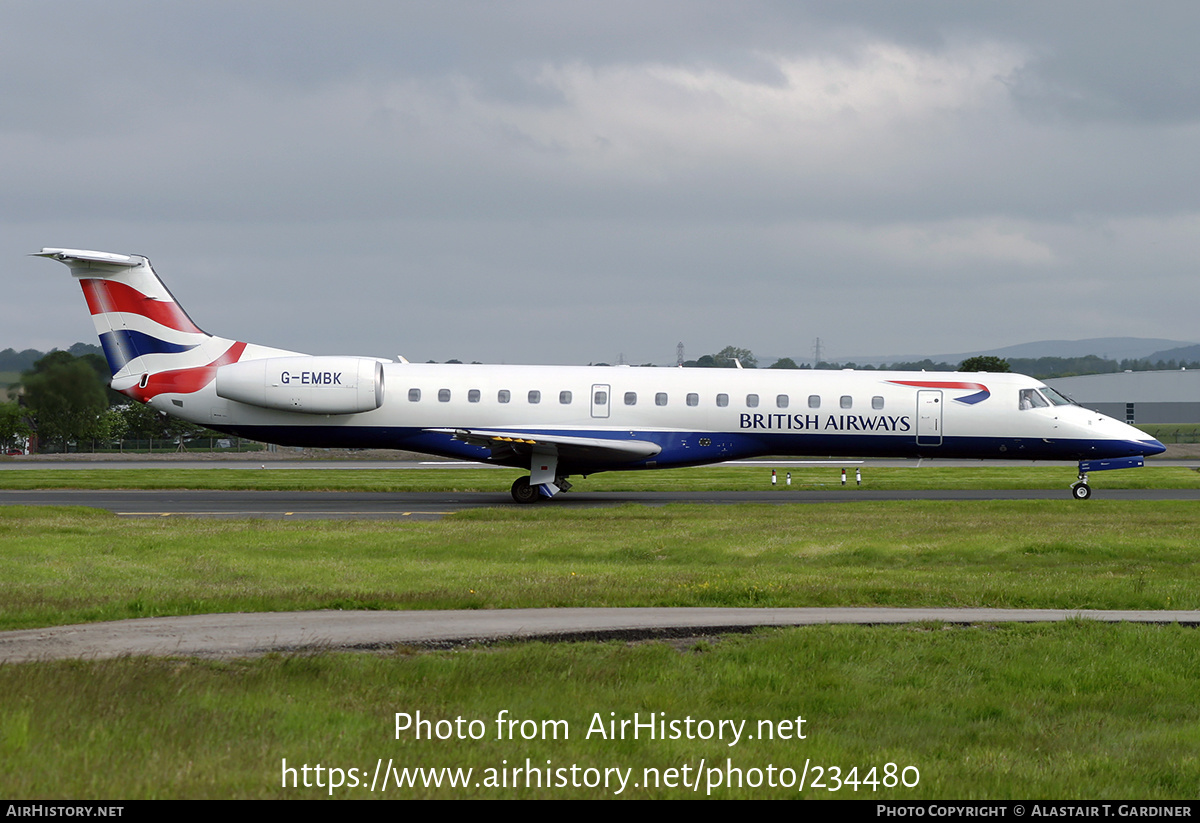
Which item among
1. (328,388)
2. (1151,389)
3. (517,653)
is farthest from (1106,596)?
(1151,389)

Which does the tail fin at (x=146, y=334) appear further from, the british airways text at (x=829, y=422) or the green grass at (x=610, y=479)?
the british airways text at (x=829, y=422)

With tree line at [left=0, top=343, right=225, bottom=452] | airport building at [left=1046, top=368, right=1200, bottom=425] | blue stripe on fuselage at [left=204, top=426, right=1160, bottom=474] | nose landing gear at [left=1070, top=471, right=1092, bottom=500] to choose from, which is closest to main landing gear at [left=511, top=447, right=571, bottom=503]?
blue stripe on fuselage at [left=204, top=426, right=1160, bottom=474]

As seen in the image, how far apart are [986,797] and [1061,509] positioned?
2225 centimetres

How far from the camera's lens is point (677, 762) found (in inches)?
297

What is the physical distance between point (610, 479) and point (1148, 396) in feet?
280

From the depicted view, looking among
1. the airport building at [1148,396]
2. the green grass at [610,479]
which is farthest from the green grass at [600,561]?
the airport building at [1148,396]

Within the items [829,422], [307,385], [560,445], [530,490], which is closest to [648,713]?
[560,445]

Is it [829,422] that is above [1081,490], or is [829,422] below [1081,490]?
above

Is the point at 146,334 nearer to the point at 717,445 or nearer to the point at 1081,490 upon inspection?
the point at 717,445

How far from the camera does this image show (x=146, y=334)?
98.1 feet

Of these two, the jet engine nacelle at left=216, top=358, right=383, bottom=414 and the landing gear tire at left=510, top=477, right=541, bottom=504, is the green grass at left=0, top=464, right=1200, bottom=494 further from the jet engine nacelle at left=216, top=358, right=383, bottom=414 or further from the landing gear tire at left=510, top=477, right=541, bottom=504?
the jet engine nacelle at left=216, top=358, right=383, bottom=414

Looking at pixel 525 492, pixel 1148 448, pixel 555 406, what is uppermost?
pixel 555 406

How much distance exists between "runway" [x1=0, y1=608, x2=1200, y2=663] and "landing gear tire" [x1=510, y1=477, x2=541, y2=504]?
16434 mm

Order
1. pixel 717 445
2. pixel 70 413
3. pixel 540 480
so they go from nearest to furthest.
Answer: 1. pixel 540 480
2. pixel 717 445
3. pixel 70 413
